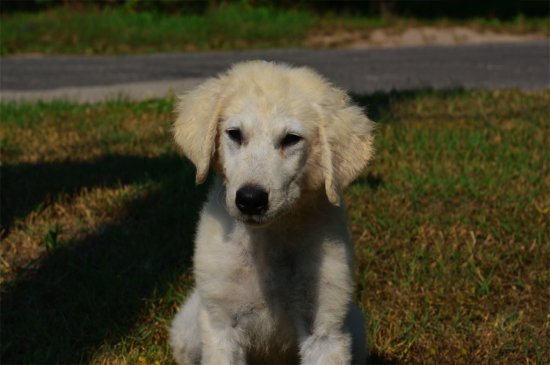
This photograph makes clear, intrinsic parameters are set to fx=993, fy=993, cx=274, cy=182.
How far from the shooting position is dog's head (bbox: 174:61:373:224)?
3660mm

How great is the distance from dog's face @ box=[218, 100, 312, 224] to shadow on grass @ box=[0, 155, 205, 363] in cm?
141

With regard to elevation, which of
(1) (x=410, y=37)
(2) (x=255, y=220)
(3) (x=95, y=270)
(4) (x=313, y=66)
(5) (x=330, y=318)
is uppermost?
(2) (x=255, y=220)

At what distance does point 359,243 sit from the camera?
228 inches

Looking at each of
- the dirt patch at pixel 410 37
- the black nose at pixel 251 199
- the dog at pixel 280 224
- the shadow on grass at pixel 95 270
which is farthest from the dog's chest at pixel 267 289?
the dirt patch at pixel 410 37

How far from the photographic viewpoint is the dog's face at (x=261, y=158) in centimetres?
358

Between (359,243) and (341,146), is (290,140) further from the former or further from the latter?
(359,243)

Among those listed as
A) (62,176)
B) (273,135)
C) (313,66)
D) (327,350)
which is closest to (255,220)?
(273,135)

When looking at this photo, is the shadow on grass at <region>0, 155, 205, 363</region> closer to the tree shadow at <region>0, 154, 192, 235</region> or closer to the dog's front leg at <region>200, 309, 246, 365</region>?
the tree shadow at <region>0, 154, 192, 235</region>

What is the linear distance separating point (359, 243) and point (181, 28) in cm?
1117

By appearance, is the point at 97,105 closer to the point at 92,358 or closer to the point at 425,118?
the point at 425,118

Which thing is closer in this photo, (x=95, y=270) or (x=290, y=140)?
(x=290, y=140)

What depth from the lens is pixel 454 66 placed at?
542 inches

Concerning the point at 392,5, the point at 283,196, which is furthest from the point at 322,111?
the point at 392,5

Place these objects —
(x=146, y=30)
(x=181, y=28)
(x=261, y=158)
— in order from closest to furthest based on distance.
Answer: (x=261, y=158)
(x=146, y=30)
(x=181, y=28)
